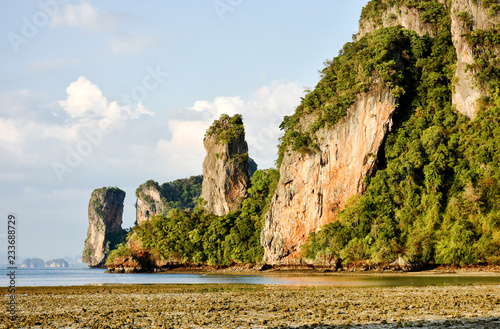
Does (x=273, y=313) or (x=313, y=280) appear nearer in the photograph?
(x=273, y=313)

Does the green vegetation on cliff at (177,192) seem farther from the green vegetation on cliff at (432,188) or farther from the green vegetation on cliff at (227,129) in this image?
the green vegetation on cliff at (432,188)

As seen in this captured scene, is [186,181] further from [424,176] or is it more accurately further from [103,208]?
[424,176]

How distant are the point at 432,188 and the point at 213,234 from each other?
1318 inches

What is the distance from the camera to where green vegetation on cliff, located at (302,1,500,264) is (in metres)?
49.3

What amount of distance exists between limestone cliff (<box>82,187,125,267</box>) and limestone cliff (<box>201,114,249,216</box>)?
62.4m

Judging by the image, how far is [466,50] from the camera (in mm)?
58031

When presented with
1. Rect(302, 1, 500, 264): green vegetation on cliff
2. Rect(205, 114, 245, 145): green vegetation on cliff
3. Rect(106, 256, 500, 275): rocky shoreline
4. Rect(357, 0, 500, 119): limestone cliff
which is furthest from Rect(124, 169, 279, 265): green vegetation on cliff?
Rect(357, 0, 500, 119): limestone cliff

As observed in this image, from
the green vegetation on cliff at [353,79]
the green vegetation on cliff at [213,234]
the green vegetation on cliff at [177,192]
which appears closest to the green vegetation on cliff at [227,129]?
the green vegetation on cliff at [213,234]

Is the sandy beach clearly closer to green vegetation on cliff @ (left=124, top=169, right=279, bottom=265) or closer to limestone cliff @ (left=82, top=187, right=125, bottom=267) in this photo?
green vegetation on cliff @ (left=124, top=169, right=279, bottom=265)

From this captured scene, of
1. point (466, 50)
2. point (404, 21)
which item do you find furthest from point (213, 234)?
point (466, 50)

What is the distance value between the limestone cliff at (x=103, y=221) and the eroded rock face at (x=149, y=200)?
9.59 m

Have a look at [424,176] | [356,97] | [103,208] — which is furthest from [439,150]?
[103,208]

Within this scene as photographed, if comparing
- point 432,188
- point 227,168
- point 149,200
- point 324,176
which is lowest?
point 432,188

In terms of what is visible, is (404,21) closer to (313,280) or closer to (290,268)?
(290,268)
